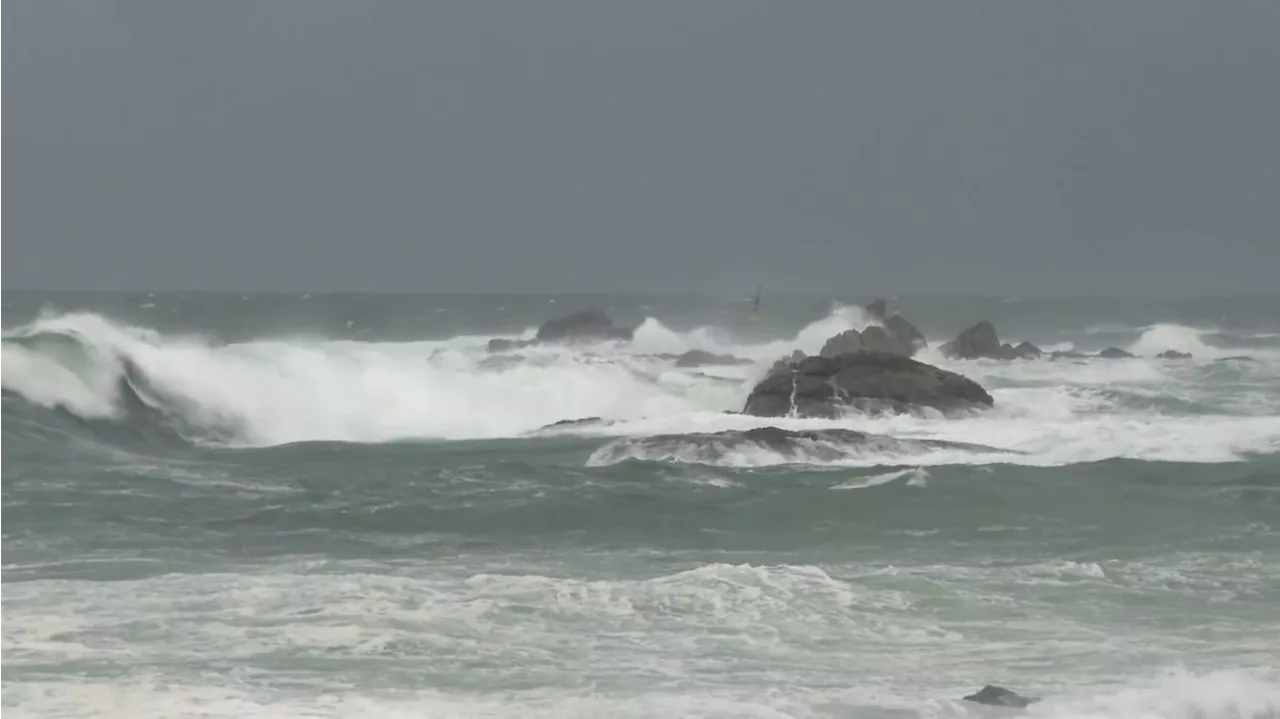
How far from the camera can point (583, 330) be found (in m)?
68.1

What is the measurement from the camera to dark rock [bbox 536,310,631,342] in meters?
67.1

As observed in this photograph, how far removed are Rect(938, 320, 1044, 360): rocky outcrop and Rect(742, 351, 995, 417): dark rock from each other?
22223 mm

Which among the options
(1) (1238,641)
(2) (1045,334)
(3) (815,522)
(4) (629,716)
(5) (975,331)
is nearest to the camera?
(4) (629,716)

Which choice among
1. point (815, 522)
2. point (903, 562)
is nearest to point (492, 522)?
point (815, 522)

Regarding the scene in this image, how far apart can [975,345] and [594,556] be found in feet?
128

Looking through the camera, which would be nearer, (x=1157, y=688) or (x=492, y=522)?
(x=1157, y=688)

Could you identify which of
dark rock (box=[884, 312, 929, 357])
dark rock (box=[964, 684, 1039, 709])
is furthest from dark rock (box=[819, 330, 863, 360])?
dark rock (box=[964, 684, 1039, 709])

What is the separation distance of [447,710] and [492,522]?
315 inches

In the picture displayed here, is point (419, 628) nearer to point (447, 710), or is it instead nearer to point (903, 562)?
point (447, 710)

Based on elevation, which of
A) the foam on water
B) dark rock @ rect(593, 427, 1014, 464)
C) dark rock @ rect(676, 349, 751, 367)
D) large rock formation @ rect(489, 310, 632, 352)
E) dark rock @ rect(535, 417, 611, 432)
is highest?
large rock formation @ rect(489, 310, 632, 352)

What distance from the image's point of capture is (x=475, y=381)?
122ft

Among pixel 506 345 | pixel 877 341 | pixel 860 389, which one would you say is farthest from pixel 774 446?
pixel 506 345

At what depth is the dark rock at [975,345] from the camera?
52250 mm

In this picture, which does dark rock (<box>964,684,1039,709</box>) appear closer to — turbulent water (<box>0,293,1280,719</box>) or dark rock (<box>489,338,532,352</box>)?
turbulent water (<box>0,293,1280,719</box>)
